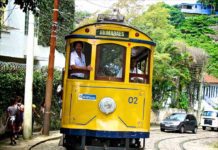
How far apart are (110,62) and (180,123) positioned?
67.1ft

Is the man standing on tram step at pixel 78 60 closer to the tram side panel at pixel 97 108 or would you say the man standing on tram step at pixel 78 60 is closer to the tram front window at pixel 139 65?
the tram side panel at pixel 97 108

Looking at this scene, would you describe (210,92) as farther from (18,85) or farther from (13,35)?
(18,85)

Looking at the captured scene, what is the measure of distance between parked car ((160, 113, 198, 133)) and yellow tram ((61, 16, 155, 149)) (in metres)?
19.4

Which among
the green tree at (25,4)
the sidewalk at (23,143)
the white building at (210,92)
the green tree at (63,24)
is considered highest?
the green tree at (63,24)

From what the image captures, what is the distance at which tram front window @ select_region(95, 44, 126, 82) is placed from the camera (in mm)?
12375

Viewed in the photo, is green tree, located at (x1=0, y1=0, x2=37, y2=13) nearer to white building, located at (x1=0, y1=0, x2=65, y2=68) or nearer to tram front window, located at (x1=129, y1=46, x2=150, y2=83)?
tram front window, located at (x1=129, y1=46, x2=150, y2=83)

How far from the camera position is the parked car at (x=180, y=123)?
3177 cm

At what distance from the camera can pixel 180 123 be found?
3200 cm

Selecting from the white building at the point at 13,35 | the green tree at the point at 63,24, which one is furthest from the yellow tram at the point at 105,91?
→ the green tree at the point at 63,24

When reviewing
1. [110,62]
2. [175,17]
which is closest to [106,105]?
[110,62]

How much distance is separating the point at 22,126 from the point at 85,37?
295 inches

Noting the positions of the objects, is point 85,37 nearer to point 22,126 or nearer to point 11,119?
point 11,119

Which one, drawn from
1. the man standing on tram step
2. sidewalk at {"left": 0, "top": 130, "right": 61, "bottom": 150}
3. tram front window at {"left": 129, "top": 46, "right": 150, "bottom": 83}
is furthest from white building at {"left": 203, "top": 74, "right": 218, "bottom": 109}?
the man standing on tram step

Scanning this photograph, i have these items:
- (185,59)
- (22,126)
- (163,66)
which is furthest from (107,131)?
(185,59)
